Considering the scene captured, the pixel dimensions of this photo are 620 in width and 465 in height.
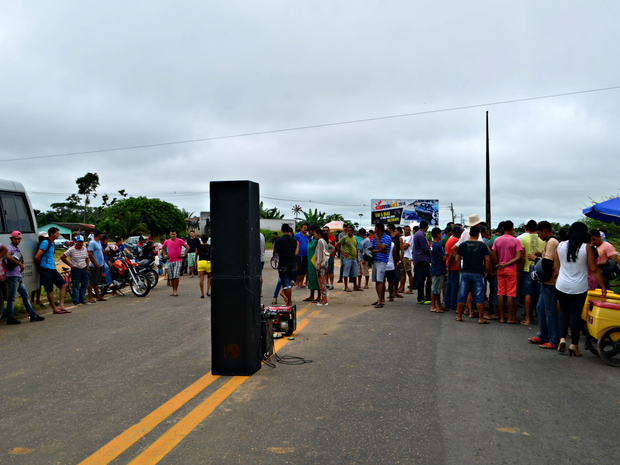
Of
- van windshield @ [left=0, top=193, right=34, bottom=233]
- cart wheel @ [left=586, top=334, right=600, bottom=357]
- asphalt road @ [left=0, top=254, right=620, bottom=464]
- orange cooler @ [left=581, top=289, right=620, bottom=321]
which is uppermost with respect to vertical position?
van windshield @ [left=0, top=193, right=34, bottom=233]

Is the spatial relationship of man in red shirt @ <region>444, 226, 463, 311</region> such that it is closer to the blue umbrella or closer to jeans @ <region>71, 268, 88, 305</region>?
the blue umbrella

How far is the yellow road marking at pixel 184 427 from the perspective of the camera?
355 cm

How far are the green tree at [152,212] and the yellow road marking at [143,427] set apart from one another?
2944 inches

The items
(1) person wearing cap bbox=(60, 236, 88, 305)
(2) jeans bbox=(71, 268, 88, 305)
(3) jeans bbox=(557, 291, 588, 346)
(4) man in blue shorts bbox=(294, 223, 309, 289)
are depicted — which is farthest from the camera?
(4) man in blue shorts bbox=(294, 223, 309, 289)

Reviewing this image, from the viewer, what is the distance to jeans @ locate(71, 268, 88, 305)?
Answer: 1245 cm

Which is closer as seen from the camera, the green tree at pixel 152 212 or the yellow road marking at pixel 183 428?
the yellow road marking at pixel 183 428

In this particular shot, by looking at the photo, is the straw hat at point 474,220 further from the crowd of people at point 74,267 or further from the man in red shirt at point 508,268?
the crowd of people at point 74,267

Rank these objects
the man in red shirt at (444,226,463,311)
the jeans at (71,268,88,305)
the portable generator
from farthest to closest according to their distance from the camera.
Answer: the jeans at (71,268,88,305) < the man in red shirt at (444,226,463,311) < the portable generator

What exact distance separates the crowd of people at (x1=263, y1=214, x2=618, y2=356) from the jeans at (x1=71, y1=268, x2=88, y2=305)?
5578 millimetres

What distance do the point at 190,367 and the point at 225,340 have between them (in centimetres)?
85

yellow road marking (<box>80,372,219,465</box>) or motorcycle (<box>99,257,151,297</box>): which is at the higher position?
motorcycle (<box>99,257,151,297</box>)

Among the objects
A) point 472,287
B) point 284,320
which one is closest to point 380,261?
point 472,287

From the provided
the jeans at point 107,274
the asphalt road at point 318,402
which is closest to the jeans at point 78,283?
the jeans at point 107,274

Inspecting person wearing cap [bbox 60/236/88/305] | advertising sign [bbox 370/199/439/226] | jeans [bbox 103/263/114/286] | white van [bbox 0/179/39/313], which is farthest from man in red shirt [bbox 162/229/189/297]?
advertising sign [bbox 370/199/439/226]
